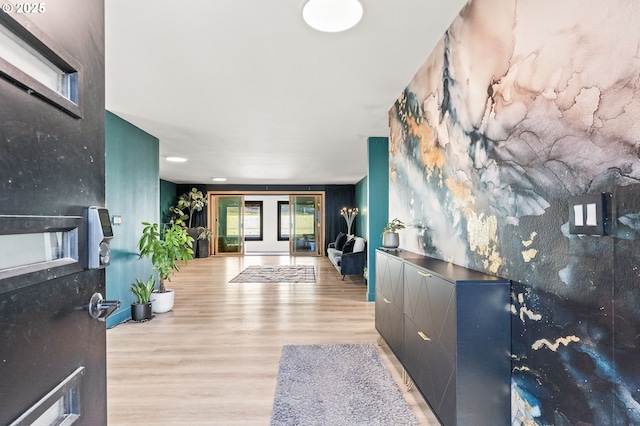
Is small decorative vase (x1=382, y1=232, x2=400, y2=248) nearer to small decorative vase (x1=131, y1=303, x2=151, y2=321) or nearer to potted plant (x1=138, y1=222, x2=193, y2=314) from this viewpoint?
potted plant (x1=138, y1=222, x2=193, y2=314)

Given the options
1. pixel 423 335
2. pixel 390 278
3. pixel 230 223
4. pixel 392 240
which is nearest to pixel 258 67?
pixel 392 240

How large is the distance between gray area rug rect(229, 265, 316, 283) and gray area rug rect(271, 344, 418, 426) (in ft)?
11.2

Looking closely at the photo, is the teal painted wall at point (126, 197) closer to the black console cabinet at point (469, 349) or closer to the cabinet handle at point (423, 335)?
the cabinet handle at point (423, 335)

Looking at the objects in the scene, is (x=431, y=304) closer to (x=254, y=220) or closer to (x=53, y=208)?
(x=53, y=208)

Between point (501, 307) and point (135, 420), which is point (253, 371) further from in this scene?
point (501, 307)

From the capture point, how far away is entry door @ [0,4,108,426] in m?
0.62

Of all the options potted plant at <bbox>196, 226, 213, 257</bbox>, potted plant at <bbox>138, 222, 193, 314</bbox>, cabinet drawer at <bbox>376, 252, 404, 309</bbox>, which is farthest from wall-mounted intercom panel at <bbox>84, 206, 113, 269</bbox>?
potted plant at <bbox>196, 226, 213, 257</bbox>

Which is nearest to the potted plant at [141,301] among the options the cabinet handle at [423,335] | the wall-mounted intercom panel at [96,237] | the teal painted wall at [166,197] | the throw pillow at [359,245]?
the cabinet handle at [423,335]

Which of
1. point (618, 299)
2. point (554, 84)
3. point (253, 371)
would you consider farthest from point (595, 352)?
point (253, 371)

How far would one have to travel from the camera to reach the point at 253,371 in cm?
262

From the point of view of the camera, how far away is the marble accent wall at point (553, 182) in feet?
3.20

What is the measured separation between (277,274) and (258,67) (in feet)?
16.7

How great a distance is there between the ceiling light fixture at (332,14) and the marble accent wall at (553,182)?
0.66 m

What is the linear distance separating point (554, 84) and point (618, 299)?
810 mm
